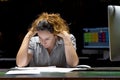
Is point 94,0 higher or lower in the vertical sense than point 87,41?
higher

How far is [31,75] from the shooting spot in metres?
2.03

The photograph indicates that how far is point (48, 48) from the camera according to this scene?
114 inches

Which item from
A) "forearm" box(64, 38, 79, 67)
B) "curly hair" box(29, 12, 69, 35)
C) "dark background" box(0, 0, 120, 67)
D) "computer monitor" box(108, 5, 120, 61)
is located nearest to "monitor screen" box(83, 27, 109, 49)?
"dark background" box(0, 0, 120, 67)

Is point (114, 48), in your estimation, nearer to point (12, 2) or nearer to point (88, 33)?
point (88, 33)

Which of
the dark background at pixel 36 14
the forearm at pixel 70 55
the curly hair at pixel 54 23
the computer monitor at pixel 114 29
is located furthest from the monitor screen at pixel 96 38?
the computer monitor at pixel 114 29

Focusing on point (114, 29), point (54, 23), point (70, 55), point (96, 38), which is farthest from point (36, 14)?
point (114, 29)

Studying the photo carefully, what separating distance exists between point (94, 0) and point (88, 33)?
53cm

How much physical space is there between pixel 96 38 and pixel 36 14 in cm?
95

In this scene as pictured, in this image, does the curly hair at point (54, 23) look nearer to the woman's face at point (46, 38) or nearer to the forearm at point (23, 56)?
the woman's face at point (46, 38)

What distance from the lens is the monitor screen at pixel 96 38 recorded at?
15.7 ft

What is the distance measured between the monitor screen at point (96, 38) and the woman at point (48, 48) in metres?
1.85

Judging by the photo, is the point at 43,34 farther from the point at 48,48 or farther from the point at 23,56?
the point at 23,56

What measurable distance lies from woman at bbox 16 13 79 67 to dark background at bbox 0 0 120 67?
1935 millimetres

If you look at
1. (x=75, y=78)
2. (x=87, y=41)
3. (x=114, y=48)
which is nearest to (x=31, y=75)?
(x=75, y=78)
